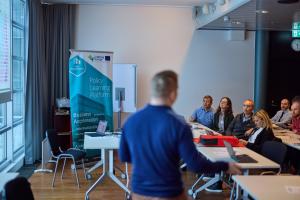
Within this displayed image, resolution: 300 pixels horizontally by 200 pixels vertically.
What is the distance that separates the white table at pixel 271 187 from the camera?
256 cm

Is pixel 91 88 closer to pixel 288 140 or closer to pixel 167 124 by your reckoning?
pixel 288 140

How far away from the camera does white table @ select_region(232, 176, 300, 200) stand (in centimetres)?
256

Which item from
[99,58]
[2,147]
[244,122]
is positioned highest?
[99,58]

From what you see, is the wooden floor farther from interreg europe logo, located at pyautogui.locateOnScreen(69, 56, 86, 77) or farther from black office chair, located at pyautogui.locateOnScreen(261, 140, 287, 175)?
interreg europe logo, located at pyautogui.locateOnScreen(69, 56, 86, 77)

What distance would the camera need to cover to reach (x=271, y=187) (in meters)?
2.76

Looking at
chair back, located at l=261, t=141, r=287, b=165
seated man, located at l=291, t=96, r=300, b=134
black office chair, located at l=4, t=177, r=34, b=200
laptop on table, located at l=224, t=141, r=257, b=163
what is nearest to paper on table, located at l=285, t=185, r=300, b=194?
laptop on table, located at l=224, t=141, r=257, b=163

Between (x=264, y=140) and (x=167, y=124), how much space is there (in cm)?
309

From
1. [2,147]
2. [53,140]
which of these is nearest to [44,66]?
[2,147]

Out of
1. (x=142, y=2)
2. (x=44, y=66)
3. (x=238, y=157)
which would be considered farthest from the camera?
(x=142, y=2)

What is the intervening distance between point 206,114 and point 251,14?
76.8 inches

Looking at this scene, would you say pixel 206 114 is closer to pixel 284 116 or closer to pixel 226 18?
pixel 284 116

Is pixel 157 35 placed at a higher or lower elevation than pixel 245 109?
higher

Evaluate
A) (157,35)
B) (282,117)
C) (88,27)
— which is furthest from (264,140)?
(88,27)

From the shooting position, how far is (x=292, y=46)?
9.01 metres
